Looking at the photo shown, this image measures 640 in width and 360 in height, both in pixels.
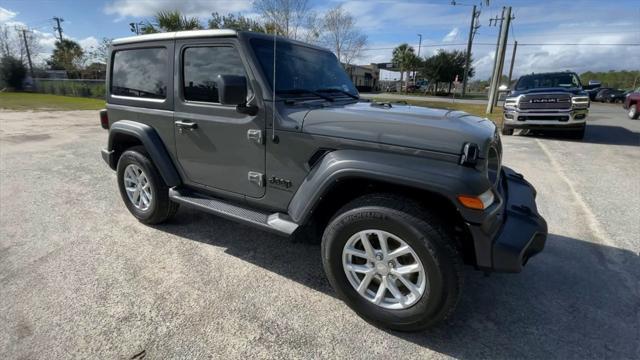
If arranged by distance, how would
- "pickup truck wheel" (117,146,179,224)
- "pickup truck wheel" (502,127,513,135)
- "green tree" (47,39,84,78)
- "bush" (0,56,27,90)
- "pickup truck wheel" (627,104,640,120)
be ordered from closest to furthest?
"pickup truck wheel" (117,146,179,224) < "pickup truck wheel" (502,127,513,135) < "pickup truck wheel" (627,104,640,120) < "bush" (0,56,27,90) < "green tree" (47,39,84,78)

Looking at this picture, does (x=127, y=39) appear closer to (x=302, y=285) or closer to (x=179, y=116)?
(x=179, y=116)

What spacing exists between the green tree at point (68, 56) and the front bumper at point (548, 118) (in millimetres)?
50472

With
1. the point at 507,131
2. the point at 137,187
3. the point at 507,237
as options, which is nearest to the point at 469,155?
the point at 507,237

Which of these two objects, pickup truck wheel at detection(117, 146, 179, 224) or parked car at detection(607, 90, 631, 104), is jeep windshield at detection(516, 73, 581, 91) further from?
parked car at detection(607, 90, 631, 104)

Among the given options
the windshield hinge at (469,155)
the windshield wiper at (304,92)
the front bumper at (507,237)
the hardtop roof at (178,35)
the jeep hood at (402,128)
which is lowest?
the front bumper at (507,237)

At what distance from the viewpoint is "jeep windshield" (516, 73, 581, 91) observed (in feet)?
32.9

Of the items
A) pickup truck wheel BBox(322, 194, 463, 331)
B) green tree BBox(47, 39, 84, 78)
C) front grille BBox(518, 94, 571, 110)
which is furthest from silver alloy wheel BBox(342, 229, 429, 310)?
green tree BBox(47, 39, 84, 78)

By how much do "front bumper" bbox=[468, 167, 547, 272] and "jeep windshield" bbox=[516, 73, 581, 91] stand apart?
9.53 metres

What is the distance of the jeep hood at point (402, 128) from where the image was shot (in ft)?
6.94

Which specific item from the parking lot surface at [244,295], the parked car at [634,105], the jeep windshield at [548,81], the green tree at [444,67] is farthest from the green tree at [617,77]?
the parking lot surface at [244,295]

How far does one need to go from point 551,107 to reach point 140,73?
9537mm

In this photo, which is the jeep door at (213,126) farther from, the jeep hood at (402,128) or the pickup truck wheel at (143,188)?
the jeep hood at (402,128)

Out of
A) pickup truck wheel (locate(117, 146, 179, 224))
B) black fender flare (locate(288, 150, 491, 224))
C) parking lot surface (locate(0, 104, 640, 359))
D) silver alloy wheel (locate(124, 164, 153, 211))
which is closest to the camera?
black fender flare (locate(288, 150, 491, 224))

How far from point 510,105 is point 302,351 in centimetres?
976
